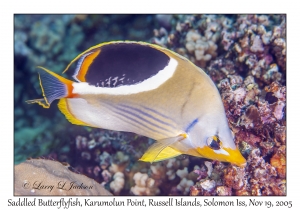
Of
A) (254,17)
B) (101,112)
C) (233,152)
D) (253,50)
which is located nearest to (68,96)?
(101,112)

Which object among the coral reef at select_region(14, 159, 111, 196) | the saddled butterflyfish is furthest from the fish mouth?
the coral reef at select_region(14, 159, 111, 196)

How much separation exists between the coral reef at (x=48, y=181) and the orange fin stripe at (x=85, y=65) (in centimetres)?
102

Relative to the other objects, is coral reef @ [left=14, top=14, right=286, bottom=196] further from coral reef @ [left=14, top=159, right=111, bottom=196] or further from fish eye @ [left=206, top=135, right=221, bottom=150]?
fish eye @ [left=206, top=135, right=221, bottom=150]

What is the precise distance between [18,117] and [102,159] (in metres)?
1.04

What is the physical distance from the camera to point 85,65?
158 cm

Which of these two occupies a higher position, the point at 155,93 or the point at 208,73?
the point at 208,73

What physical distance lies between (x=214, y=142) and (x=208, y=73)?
1388mm

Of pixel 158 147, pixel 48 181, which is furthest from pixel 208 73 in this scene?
pixel 48 181

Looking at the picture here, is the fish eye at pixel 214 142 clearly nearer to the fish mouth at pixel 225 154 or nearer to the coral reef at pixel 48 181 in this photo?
the fish mouth at pixel 225 154

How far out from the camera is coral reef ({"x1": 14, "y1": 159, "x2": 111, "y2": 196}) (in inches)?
83.9

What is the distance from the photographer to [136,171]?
280cm

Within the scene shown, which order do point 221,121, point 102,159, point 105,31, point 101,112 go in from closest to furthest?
point 221,121, point 101,112, point 102,159, point 105,31

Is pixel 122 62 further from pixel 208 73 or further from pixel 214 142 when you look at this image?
pixel 208 73

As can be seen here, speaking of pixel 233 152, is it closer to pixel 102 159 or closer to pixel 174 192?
pixel 174 192
